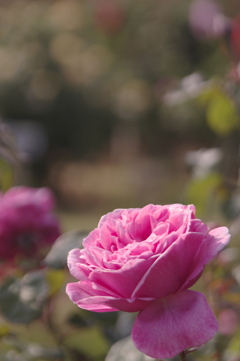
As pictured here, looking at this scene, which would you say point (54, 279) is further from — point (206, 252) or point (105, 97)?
point (105, 97)

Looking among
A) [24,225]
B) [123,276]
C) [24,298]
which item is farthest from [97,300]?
[24,225]

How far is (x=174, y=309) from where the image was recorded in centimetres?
37

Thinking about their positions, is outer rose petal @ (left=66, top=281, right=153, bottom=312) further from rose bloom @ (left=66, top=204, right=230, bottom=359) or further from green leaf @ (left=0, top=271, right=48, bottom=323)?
green leaf @ (left=0, top=271, right=48, bottom=323)

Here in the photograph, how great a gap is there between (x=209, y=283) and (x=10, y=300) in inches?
8.2

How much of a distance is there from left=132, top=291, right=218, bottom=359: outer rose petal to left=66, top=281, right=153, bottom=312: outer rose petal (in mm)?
10

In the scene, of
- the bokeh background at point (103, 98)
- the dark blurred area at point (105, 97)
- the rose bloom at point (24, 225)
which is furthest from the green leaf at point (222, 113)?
the dark blurred area at point (105, 97)

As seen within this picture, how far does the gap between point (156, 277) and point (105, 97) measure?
4.78 metres

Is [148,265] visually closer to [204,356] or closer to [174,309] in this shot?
[174,309]

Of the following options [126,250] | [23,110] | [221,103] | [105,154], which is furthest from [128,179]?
[126,250]

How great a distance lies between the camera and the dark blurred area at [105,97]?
4910 mm

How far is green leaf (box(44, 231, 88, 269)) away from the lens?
0.60 meters

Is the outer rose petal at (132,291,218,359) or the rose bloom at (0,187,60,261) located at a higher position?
the outer rose petal at (132,291,218,359)

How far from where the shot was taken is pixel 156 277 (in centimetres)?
36

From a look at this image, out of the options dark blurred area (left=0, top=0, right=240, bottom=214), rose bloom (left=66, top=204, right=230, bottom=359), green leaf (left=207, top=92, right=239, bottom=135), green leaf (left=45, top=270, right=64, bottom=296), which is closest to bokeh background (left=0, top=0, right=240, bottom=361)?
dark blurred area (left=0, top=0, right=240, bottom=214)
